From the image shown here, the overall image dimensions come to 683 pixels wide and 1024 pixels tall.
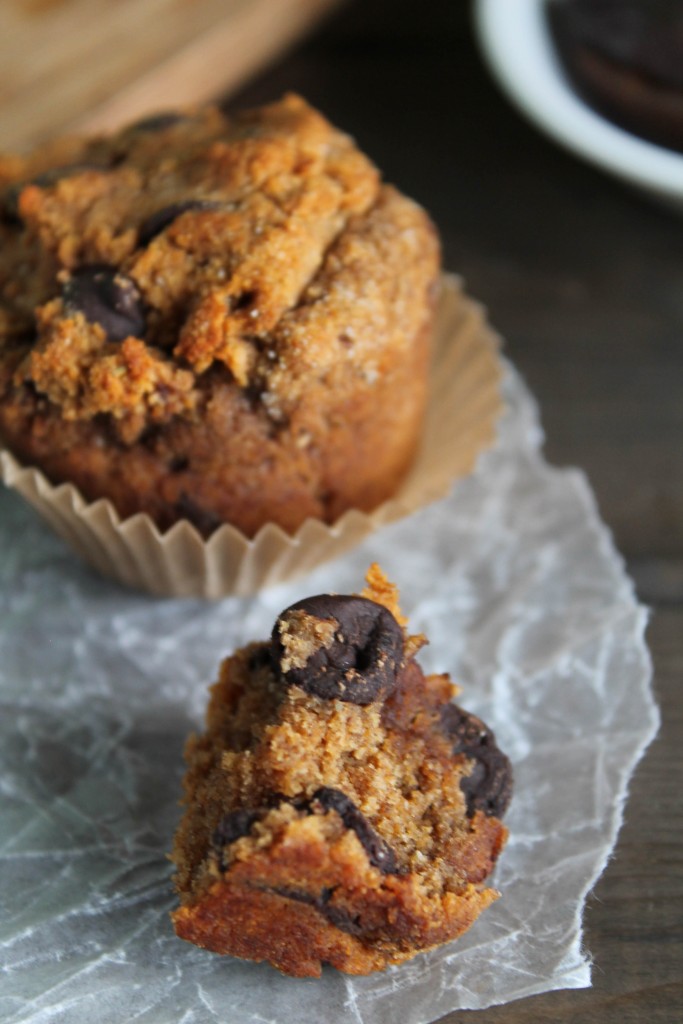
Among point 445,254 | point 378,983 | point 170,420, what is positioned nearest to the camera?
point 378,983

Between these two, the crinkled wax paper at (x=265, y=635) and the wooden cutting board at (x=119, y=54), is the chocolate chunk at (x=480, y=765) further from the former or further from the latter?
the wooden cutting board at (x=119, y=54)

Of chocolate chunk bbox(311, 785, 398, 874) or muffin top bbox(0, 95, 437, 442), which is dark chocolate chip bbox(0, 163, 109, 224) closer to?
muffin top bbox(0, 95, 437, 442)

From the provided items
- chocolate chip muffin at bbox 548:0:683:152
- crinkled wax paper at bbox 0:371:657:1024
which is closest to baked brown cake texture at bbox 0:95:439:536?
crinkled wax paper at bbox 0:371:657:1024

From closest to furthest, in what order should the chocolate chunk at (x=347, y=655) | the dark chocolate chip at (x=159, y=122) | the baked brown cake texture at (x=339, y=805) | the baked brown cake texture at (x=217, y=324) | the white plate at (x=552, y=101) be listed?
1. the baked brown cake texture at (x=339, y=805)
2. the chocolate chunk at (x=347, y=655)
3. the baked brown cake texture at (x=217, y=324)
4. the dark chocolate chip at (x=159, y=122)
5. the white plate at (x=552, y=101)

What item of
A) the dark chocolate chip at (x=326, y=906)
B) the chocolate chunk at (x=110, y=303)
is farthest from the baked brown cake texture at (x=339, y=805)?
the chocolate chunk at (x=110, y=303)

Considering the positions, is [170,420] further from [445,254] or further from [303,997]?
[445,254]

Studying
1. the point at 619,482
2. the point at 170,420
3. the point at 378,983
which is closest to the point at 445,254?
the point at 619,482
